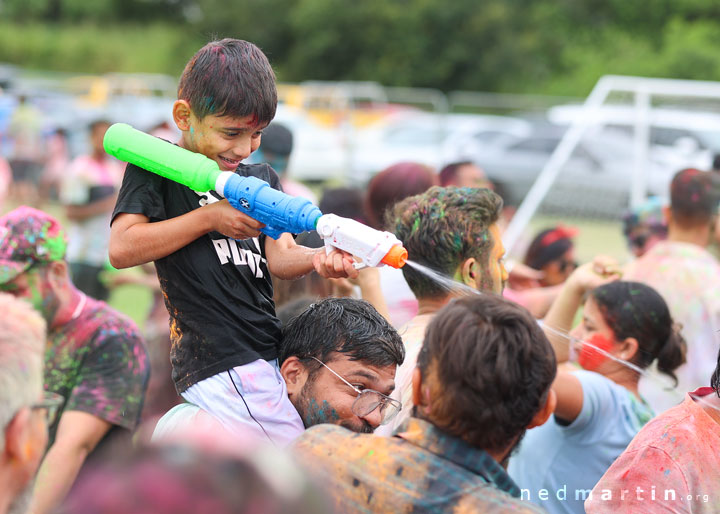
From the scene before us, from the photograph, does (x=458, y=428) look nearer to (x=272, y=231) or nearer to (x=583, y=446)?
(x=272, y=231)

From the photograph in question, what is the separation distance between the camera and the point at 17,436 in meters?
1.67

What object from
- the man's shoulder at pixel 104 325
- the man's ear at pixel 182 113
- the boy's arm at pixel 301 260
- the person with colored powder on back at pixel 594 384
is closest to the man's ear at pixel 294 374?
the boy's arm at pixel 301 260

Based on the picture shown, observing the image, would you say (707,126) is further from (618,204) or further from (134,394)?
(134,394)

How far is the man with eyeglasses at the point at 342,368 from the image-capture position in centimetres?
244

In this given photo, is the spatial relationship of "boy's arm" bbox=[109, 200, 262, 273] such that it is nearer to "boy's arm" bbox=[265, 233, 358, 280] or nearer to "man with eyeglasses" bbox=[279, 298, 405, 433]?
"boy's arm" bbox=[265, 233, 358, 280]

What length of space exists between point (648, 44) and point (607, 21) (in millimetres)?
2897

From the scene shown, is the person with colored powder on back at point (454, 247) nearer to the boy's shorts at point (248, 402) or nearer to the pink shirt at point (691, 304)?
the boy's shorts at point (248, 402)

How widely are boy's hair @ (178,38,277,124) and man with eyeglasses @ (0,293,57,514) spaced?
0.85m

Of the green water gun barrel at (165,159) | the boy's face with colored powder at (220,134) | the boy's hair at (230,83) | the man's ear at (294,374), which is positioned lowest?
the man's ear at (294,374)

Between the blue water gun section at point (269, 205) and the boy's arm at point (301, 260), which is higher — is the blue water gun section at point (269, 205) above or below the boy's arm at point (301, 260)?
above

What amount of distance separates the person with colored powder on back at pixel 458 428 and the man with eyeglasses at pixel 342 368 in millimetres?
554

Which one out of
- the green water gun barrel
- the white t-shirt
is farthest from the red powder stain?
the green water gun barrel

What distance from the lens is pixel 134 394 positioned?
345cm

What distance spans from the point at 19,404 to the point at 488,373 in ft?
3.24
